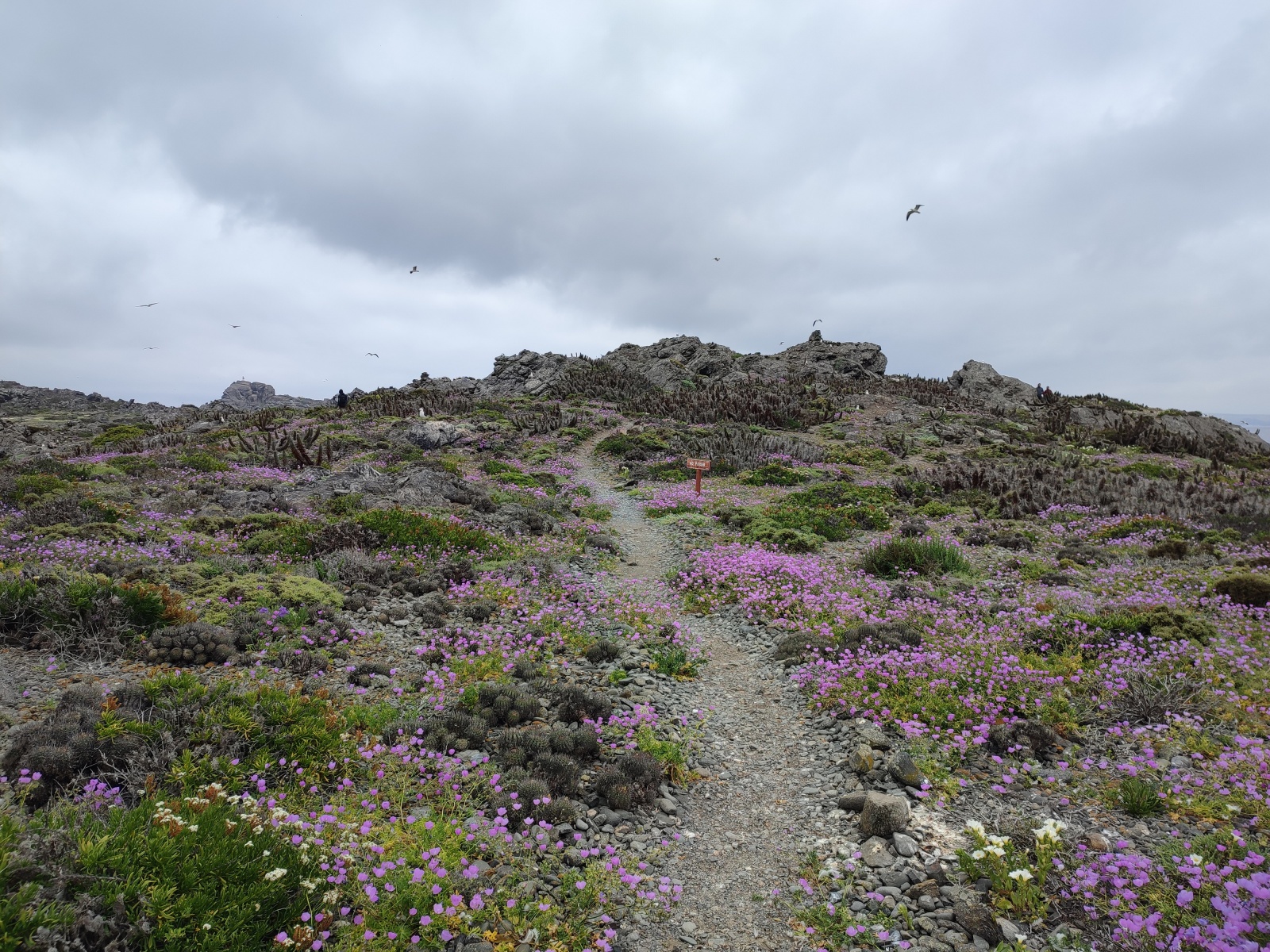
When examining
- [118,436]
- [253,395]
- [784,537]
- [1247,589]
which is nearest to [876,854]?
[1247,589]

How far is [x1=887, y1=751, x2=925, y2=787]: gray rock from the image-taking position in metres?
6.27

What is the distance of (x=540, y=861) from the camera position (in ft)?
16.7

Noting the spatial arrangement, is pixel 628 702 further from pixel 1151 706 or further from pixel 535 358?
pixel 535 358

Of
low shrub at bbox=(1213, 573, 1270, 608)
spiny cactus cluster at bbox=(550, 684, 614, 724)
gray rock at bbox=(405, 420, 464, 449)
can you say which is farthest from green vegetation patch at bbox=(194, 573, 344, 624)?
gray rock at bbox=(405, 420, 464, 449)

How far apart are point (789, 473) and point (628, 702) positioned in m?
18.7

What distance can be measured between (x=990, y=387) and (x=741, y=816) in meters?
64.8

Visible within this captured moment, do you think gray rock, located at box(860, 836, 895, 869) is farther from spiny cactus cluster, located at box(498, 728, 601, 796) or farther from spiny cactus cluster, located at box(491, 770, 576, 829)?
spiny cactus cluster, located at box(498, 728, 601, 796)

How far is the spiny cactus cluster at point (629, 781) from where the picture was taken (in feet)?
19.8

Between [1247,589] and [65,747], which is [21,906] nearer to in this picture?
[65,747]

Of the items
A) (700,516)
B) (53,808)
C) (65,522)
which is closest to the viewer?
(53,808)

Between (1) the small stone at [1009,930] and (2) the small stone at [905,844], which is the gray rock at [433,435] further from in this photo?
(1) the small stone at [1009,930]

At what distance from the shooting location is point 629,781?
6312mm

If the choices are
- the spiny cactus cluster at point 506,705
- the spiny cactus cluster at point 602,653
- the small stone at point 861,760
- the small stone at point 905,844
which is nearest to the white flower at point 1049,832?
the small stone at point 905,844

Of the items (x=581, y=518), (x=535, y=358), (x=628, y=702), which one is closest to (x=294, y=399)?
(x=535, y=358)
